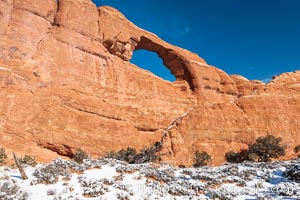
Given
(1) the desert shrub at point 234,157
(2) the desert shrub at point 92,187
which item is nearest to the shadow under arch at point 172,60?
(1) the desert shrub at point 234,157

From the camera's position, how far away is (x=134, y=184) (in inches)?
614

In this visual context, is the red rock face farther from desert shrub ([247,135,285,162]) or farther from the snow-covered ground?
the snow-covered ground

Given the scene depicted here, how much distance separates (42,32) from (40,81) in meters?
7.41

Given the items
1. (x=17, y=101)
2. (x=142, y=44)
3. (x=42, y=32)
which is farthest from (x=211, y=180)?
(x=142, y=44)

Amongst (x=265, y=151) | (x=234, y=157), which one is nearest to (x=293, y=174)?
(x=265, y=151)

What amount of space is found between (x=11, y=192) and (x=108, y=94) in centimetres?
3037

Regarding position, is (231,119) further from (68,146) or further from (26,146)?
(26,146)

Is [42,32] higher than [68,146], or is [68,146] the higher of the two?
Result: [42,32]

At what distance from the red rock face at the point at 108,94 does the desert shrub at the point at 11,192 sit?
1958 centimetres

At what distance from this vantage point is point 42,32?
41500 millimetres

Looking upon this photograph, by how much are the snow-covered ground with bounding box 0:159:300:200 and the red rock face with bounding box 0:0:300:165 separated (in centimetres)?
1763

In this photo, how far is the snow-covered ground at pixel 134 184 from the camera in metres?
13.6

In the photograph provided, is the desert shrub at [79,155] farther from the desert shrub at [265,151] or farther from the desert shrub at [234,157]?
the desert shrub at [234,157]

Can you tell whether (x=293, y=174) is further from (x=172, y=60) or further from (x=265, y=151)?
(x=172, y=60)
